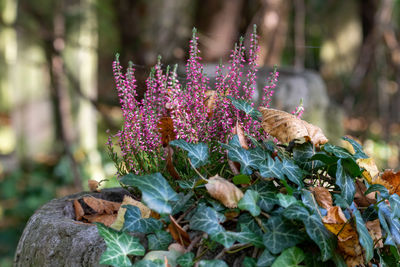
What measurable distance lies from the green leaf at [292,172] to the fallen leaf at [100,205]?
2.31 ft

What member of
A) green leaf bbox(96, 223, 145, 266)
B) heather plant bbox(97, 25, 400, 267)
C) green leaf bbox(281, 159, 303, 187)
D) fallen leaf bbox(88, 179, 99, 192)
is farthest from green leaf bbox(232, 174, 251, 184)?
fallen leaf bbox(88, 179, 99, 192)

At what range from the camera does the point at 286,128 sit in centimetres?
130

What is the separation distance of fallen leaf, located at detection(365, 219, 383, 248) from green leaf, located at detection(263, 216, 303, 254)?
0.27 meters

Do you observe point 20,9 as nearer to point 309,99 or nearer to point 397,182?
point 309,99

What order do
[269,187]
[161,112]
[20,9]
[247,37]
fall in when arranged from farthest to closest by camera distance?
1. [20,9]
2. [247,37]
3. [161,112]
4. [269,187]

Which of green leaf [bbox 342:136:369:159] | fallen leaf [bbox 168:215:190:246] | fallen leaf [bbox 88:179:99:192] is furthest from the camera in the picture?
fallen leaf [bbox 88:179:99:192]

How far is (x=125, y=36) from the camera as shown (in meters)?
4.32

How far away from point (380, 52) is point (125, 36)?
4.14 meters

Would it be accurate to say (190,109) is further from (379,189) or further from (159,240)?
(379,189)

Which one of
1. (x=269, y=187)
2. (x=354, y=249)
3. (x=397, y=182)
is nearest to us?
(x=354, y=249)

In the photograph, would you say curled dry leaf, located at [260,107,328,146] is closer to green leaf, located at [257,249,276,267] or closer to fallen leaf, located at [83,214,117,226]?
green leaf, located at [257,249,276,267]

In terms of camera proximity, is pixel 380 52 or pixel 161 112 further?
pixel 380 52

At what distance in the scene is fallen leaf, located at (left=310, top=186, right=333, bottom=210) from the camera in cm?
119

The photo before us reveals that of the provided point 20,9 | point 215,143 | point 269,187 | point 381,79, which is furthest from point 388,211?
point 20,9
